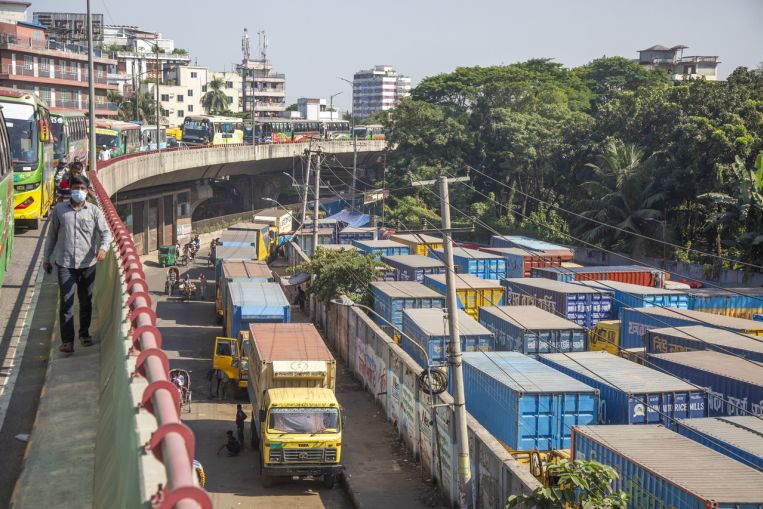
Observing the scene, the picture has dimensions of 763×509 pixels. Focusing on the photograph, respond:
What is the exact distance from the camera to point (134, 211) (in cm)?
6406

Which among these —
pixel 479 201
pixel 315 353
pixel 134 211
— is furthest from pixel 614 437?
pixel 479 201

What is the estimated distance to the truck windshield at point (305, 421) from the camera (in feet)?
68.4

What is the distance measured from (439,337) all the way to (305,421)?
7.18m

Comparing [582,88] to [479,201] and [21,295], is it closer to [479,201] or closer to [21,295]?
[479,201]

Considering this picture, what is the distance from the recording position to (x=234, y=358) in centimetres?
2956

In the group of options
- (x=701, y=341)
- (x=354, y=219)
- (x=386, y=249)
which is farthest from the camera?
(x=354, y=219)

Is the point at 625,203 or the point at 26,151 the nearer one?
the point at 26,151

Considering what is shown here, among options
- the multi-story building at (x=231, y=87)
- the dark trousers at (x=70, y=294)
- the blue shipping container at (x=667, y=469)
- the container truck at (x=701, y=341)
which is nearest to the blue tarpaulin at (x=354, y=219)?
the container truck at (x=701, y=341)

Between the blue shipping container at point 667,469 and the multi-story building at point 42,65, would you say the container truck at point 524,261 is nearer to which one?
the blue shipping container at point 667,469

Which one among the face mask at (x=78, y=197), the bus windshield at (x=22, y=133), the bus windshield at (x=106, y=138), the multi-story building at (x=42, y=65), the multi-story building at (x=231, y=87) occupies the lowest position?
the face mask at (x=78, y=197)

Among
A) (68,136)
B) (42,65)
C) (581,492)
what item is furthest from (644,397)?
(42,65)

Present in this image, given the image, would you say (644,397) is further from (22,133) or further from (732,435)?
(22,133)

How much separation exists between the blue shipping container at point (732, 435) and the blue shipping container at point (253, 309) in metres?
15.6

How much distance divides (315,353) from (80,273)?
44.5ft
